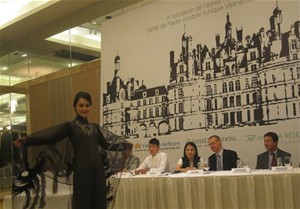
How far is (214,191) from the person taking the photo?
388 cm

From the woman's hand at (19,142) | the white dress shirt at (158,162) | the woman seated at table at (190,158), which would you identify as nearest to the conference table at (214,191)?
the woman's hand at (19,142)

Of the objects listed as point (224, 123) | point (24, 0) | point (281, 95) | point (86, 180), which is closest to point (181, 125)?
point (224, 123)

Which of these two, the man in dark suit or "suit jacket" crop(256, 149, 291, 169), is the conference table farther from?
the man in dark suit

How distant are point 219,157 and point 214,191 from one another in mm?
1492

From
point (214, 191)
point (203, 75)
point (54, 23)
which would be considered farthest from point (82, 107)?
point (54, 23)

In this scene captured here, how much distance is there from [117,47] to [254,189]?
432 cm

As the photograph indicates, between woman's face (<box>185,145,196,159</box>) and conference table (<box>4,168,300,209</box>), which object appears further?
woman's face (<box>185,145,196,159</box>)

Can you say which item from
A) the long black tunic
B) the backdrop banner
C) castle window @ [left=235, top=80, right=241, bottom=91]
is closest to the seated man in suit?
the backdrop banner

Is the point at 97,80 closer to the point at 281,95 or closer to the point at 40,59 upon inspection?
the point at 40,59

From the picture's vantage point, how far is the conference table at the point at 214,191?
11.6 feet

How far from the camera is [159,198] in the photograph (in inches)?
170

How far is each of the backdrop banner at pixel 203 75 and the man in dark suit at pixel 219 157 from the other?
0.94ft

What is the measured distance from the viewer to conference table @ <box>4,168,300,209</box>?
Answer: 140 inches

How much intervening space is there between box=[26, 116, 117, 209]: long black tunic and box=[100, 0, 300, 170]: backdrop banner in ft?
9.59
